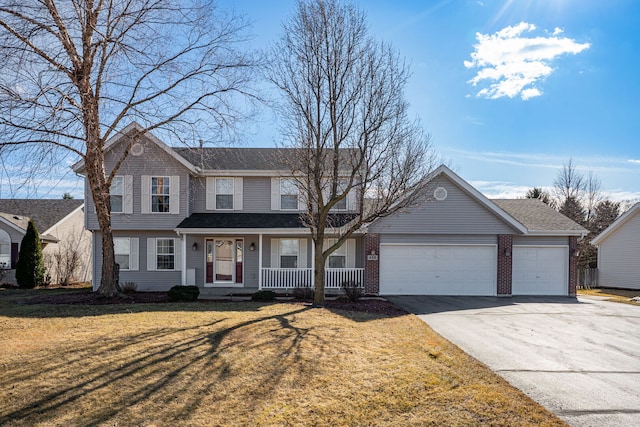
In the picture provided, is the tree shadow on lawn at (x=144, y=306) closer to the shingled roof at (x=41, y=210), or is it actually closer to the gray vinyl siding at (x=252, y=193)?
the gray vinyl siding at (x=252, y=193)

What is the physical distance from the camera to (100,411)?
4699mm

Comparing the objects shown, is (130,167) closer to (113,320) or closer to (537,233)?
(113,320)

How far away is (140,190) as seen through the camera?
673 inches

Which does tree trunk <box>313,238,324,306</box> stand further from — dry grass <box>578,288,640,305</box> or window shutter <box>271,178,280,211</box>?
dry grass <box>578,288,640,305</box>

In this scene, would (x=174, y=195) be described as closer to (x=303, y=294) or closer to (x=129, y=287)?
(x=129, y=287)

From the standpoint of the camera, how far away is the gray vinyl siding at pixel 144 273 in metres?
17.3

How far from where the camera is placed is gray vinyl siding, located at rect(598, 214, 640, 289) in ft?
72.4

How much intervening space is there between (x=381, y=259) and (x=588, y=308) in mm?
7623

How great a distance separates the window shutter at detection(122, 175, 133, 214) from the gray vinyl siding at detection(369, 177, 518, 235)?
11.1 meters

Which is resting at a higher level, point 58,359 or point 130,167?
point 130,167

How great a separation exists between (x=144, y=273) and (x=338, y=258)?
8.87 m

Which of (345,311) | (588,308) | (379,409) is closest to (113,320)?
(345,311)

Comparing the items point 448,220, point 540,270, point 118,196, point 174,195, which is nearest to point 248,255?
point 174,195

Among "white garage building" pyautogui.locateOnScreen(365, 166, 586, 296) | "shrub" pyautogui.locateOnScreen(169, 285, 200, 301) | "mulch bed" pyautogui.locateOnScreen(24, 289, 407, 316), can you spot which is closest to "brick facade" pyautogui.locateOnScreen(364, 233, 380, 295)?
"white garage building" pyautogui.locateOnScreen(365, 166, 586, 296)
